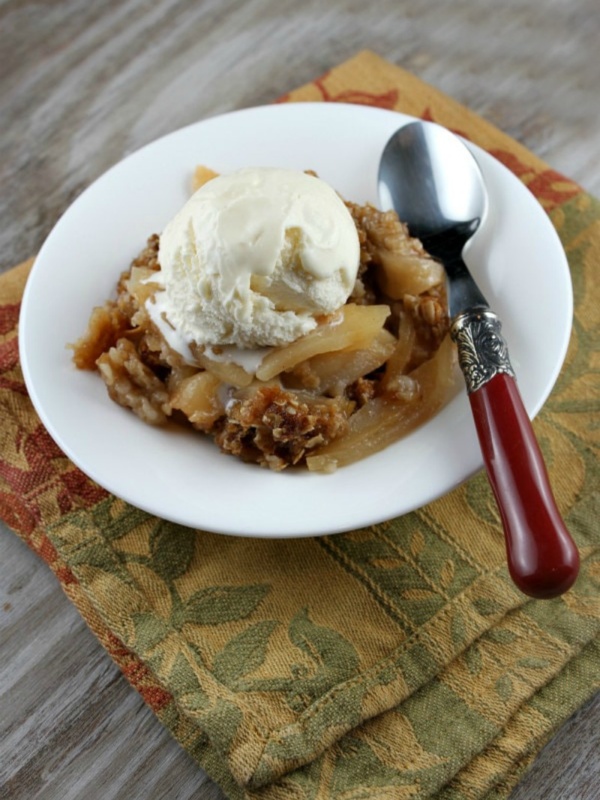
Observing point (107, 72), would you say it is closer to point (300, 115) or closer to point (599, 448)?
point (300, 115)

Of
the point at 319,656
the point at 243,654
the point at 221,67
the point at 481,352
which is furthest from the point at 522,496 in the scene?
the point at 221,67

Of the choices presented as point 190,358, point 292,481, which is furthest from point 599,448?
point 190,358

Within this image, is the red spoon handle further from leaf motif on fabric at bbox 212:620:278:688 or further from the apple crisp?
leaf motif on fabric at bbox 212:620:278:688

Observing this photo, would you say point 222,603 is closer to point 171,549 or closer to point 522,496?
point 171,549

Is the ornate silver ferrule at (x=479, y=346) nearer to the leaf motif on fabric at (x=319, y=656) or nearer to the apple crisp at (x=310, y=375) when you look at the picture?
the apple crisp at (x=310, y=375)

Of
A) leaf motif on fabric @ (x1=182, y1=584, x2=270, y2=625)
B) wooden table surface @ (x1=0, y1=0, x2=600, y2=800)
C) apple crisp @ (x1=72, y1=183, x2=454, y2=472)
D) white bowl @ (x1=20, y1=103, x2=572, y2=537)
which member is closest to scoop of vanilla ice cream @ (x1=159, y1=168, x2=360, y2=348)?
apple crisp @ (x1=72, y1=183, x2=454, y2=472)

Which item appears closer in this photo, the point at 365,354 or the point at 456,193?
the point at 365,354
